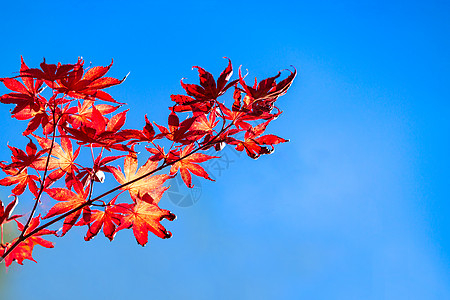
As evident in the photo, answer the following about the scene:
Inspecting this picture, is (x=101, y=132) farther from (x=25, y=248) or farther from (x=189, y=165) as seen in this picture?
(x=25, y=248)

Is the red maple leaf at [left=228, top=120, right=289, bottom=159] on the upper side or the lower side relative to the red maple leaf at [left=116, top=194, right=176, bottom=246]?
upper

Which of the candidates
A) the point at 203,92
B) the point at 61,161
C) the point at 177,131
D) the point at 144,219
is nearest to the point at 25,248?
the point at 61,161

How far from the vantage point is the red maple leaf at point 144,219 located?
102 cm

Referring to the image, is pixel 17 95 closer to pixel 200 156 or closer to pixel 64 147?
pixel 64 147

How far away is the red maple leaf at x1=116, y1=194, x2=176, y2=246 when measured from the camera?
1021 millimetres

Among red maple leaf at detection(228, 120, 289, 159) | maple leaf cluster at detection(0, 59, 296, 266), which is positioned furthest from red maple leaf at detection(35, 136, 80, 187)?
red maple leaf at detection(228, 120, 289, 159)

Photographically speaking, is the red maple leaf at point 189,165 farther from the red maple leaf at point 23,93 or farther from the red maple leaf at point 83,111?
the red maple leaf at point 23,93

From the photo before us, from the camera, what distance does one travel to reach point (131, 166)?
40.1 inches

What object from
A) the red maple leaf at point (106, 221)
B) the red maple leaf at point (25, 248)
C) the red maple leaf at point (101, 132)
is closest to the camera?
the red maple leaf at point (101, 132)

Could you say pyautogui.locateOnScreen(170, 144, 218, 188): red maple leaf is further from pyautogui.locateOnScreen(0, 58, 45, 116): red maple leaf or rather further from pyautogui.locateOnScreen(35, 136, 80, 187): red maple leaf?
pyautogui.locateOnScreen(0, 58, 45, 116): red maple leaf

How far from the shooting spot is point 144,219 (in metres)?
1.06

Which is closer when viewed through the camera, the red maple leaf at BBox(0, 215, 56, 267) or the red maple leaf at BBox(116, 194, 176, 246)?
the red maple leaf at BBox(116, 194, 176, 246)

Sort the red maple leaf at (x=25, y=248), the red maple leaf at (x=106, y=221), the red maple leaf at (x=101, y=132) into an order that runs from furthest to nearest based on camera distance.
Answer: the red maple leaf at (x=25, y=248)
the red maple leaf at (x=106, y=221)
the red maple leaf at (x=101, y=132)

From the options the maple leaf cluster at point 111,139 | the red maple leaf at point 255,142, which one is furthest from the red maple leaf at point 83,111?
the red maple leaf at point 255,142
